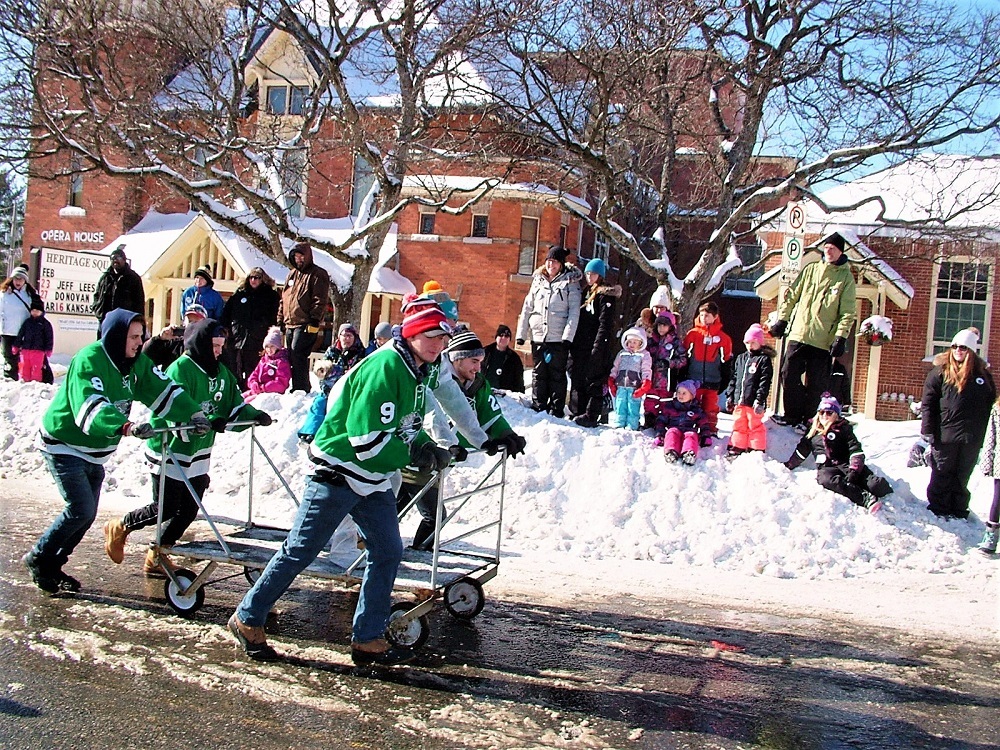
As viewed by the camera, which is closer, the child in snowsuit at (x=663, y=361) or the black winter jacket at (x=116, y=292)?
the child in snowsuit at (x=663, y=361)

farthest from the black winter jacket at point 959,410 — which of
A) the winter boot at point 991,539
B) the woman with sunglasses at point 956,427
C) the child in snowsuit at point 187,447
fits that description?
the child in snowsuit at point 187,447

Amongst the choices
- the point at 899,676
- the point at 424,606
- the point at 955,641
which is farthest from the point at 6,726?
the point at 955,641

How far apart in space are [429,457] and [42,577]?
3.02 metres

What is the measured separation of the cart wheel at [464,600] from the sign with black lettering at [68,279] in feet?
49.5

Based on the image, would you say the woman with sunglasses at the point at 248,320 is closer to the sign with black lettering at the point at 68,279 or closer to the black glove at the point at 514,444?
the black glove at the point at 514,444

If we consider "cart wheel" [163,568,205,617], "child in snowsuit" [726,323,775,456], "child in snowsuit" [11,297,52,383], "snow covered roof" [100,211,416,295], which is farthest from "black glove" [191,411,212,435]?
"snow covered roof" [100,211,416,295]

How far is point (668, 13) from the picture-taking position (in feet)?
45.8

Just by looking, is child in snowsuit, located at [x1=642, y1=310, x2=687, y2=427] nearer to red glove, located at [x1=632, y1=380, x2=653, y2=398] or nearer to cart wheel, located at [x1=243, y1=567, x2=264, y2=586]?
red glove, located at [x1=632, y1=380, x2=653, y2=398]

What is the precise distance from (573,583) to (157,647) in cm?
335

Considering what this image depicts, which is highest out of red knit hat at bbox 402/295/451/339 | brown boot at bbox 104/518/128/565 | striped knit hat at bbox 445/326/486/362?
red knit hat at bbox 402/295/451/339

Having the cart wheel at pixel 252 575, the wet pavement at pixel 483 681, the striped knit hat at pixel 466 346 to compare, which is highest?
the striped knit hat at pixel 466 346

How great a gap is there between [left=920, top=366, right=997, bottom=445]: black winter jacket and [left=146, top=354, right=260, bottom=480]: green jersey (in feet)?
22.2

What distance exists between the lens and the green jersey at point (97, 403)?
5.81m

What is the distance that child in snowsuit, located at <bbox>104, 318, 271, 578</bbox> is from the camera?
21.9 feet
